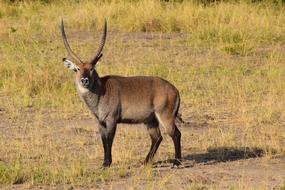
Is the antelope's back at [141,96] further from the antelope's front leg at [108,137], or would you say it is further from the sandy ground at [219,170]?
the sandy ground at [219,170]

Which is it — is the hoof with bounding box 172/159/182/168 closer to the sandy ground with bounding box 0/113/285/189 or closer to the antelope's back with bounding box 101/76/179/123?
the sandy ground with bounding box 0/113/285/189

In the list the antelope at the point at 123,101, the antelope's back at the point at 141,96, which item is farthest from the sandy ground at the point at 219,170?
the antelope's back at the point at 141,96

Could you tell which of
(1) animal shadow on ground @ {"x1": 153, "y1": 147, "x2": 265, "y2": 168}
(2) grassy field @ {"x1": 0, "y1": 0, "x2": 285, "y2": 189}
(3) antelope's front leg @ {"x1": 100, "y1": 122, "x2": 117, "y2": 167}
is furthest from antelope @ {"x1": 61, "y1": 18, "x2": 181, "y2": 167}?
(2) grassy field @ {"x1": 0, "y1": 0, "x2": 285, "y2": 189}

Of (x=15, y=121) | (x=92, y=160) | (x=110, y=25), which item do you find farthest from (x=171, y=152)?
(x=110, y=25)

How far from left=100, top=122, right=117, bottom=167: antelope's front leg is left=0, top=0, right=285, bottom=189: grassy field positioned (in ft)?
0.44

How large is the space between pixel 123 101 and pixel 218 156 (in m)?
1.40

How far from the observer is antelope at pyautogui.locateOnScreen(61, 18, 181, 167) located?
8586mm

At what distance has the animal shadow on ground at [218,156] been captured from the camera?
9.07 metres

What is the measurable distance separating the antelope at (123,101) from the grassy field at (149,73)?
1.37ft

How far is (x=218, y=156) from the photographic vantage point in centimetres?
941

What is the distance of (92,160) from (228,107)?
3.41 m

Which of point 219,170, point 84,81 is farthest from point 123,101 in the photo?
point 219,170

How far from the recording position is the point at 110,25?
61.6ft

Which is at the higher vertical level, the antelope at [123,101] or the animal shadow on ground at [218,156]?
the antelope at [123,101]
